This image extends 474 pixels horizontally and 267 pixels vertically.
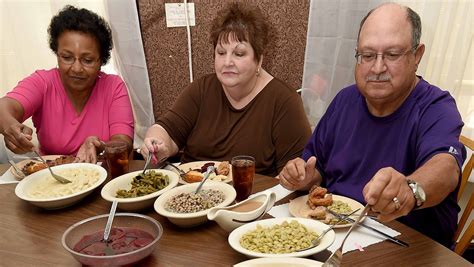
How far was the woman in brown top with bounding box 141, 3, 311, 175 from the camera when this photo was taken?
2250mm

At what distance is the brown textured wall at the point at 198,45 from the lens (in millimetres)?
2977

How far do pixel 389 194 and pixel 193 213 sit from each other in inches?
22.7

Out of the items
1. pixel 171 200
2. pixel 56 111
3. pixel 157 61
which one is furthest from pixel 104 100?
pixel 171 200

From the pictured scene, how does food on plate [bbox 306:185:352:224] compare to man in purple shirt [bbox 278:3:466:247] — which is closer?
food on plate [bbox 306:185:352:224]

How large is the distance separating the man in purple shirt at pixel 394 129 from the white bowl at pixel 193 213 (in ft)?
0.79

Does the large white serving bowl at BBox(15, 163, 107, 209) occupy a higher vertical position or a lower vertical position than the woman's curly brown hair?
lower

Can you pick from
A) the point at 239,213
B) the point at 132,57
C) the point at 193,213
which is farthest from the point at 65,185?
the point at 132,57

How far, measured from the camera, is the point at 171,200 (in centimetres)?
146

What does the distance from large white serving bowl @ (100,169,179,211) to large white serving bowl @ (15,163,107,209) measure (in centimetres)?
7

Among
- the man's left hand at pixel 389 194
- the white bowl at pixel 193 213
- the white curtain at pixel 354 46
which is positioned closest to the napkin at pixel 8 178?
the white bowl at pixel 193 213

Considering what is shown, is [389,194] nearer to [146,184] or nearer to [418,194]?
[418,194]

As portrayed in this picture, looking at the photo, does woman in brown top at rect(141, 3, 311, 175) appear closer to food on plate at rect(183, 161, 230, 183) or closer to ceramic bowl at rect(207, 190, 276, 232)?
food on plate at rect(183, 161, 230, 183)

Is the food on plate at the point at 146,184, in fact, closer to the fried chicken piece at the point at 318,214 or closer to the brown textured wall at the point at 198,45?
the fried chicken piece at the point at 318,214

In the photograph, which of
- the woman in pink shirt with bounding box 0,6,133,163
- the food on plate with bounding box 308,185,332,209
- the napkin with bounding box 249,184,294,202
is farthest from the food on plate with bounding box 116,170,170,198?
the woman in pink shirt with bounding box 0,6,133,163
